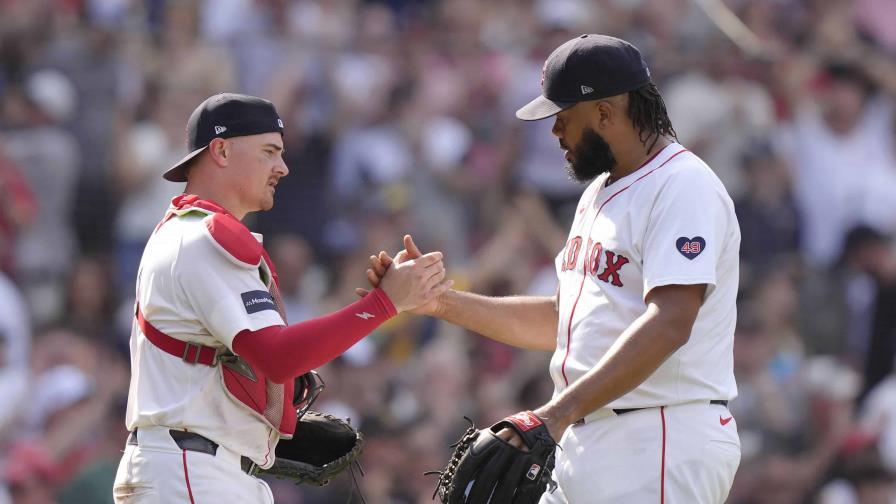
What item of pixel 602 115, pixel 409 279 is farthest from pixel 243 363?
pixel 602 115

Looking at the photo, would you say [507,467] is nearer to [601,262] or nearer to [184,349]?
[601,262]

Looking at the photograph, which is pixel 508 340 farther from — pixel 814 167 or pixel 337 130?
pixel 814 167

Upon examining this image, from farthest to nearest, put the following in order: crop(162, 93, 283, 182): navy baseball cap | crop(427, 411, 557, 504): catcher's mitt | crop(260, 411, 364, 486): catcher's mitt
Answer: crop(260, 411, 364, 486): catcher's mitt
crop(162, 93, 283, 182): navy baseball cap
crop(427, 411, 557, 504): catcher's mitt

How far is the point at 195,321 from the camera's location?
4266mm

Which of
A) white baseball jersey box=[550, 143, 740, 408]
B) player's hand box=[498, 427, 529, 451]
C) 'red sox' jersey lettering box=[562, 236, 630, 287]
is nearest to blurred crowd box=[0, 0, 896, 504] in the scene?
'red sox' jersey lettering box=[562, 236, 630, 287]

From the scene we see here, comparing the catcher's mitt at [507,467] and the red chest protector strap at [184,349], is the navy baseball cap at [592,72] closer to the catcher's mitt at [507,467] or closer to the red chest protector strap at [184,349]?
the catcher's mitt at [507,467]

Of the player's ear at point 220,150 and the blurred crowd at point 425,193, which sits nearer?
the player's ear at point 220,150

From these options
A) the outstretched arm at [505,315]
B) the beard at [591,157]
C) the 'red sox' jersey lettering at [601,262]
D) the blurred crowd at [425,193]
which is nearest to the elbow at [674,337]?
the 'red sox' jersey lettering at [601,262]

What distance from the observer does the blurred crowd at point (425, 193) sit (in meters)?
8.48

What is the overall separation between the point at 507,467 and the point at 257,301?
963 millimetres

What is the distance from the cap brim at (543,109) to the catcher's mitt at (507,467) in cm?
105

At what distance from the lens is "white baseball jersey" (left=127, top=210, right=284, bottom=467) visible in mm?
4191

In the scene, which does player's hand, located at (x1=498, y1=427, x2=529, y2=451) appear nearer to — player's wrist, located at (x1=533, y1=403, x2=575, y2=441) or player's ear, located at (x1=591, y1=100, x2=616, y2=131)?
player's wrist, located at (x1=533, y1=403, x2=575, y2=441)

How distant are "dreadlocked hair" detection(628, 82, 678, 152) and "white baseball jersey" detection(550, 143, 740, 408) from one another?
0.08m
